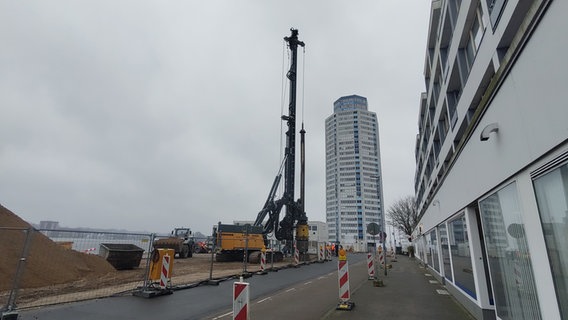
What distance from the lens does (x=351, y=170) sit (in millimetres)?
139875

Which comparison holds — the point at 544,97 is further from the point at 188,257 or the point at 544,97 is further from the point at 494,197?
the point at 188,257

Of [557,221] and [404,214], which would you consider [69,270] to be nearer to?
[557,221]

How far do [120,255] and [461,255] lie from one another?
18.6 m

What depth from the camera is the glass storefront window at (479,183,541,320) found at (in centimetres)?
434

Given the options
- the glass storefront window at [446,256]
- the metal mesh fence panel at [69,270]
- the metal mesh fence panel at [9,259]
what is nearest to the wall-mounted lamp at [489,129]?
the glass storefront window at [446,256]

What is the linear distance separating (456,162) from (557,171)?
247 inches

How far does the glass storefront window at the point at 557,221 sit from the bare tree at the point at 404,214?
65638 mm

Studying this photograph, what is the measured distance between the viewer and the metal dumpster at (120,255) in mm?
18719

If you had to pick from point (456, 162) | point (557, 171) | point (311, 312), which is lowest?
point (311, 312)

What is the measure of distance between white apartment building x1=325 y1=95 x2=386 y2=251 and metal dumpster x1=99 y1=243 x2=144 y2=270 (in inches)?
4541

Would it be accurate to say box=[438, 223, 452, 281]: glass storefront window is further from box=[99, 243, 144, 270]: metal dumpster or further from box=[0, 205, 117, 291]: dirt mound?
box=[99, 243, 144, 270]: metal dumpster

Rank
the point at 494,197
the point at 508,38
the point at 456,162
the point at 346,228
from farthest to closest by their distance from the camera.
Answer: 1. the point at 346,228
2. the point at 456,162
3. the point at 508,38
4. the point at 494,197

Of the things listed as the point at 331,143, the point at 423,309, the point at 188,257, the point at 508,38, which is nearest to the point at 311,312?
the point at 423,309

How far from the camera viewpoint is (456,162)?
9.10 metres
